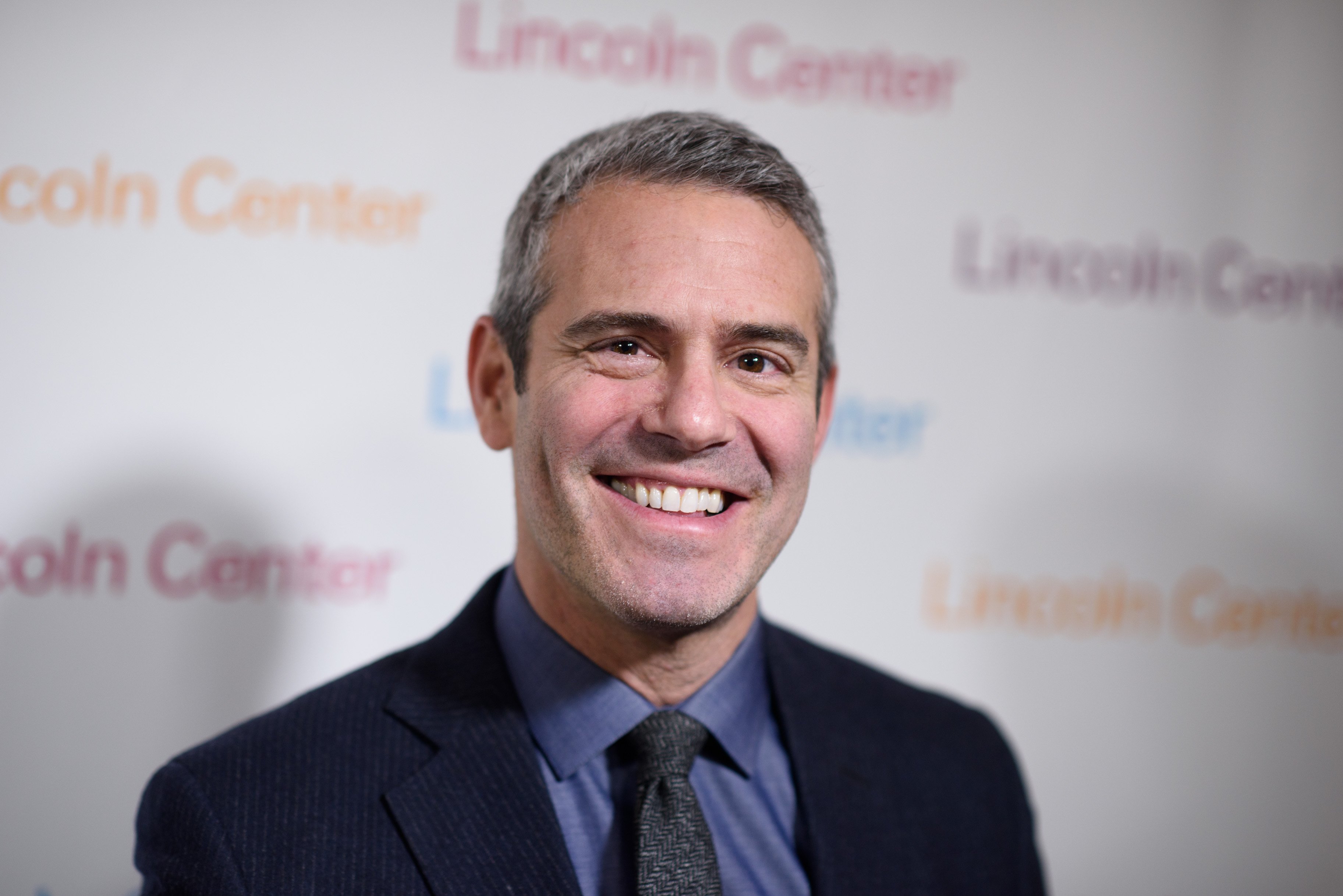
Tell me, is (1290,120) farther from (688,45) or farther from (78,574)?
(78,574)

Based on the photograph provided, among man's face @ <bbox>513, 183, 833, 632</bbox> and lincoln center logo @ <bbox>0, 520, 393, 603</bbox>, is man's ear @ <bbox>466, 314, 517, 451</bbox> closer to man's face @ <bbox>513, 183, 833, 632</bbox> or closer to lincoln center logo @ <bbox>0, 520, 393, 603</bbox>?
man's face @ <bbox>513, 183, 833, 632</bbox>

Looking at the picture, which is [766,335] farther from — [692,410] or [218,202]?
[218,202]

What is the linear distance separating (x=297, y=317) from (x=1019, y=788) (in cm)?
176

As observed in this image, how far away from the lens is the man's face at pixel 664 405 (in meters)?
1.40

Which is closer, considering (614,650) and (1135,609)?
(614,650)

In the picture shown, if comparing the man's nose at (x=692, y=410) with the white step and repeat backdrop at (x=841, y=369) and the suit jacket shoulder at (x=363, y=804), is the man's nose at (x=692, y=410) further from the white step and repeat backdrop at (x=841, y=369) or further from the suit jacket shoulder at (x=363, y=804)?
the white step and repeat backdrop at (x=841, y=369)

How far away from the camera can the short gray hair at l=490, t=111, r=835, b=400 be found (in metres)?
1.49

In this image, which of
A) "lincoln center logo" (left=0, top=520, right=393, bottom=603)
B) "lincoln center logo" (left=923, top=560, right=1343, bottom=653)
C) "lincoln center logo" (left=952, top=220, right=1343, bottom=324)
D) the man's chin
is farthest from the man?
"lincoln center logo" (left=952, top=220, right=1343, bottom=324)

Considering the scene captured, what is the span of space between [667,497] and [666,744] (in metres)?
Result: 0.36

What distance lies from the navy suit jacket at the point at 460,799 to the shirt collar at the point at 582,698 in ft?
0.11

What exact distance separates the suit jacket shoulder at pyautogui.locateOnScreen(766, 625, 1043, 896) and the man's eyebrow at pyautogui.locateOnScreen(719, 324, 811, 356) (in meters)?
0.57

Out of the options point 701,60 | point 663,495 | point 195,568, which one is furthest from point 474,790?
point 701,60

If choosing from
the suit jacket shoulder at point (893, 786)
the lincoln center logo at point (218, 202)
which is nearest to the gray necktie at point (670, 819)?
the suit jacket shoulder at point (893, 786)

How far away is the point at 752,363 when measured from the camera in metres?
1.50
